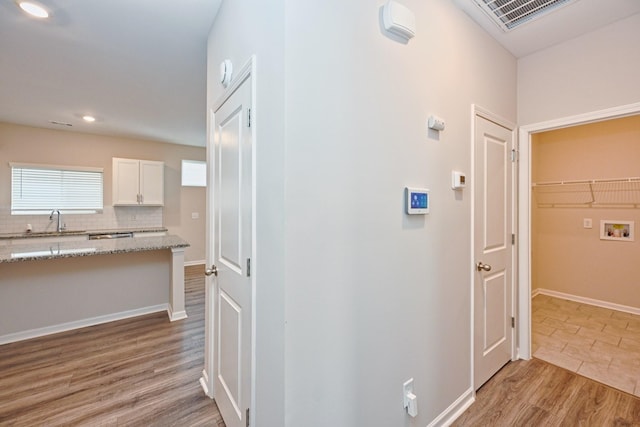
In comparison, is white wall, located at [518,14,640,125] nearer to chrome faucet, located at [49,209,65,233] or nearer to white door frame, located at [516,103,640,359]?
white door frame, located at [516,103,640,359]

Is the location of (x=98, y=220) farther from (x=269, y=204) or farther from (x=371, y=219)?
(x=371, y=219)

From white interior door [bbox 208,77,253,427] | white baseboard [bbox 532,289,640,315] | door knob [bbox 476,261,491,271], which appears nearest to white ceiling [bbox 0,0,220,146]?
white interior door [bbox 208,77,253,427]

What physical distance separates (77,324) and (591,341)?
213 inches

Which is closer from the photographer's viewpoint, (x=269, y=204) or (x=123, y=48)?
(x=269, y=204)

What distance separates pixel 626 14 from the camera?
6.24 ft

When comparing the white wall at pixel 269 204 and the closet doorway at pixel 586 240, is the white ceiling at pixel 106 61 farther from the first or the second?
the closet doorway at pixel 586 240

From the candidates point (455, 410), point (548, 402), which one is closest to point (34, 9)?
point (455, 410)

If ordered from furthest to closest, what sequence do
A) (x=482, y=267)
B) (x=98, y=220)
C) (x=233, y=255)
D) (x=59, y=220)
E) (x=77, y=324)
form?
(x=98, y=220)
(x=59, y=220)
(x=77, y=324)
(x=482, y=267)
(x=233, y=255)

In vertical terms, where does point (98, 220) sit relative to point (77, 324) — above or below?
above

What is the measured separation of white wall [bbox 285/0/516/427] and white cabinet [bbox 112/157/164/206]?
5.23 m

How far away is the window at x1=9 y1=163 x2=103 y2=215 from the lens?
14.3 feet

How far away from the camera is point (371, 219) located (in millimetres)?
1291

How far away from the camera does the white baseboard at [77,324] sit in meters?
2.75

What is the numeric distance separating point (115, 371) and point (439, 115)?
124 inches
